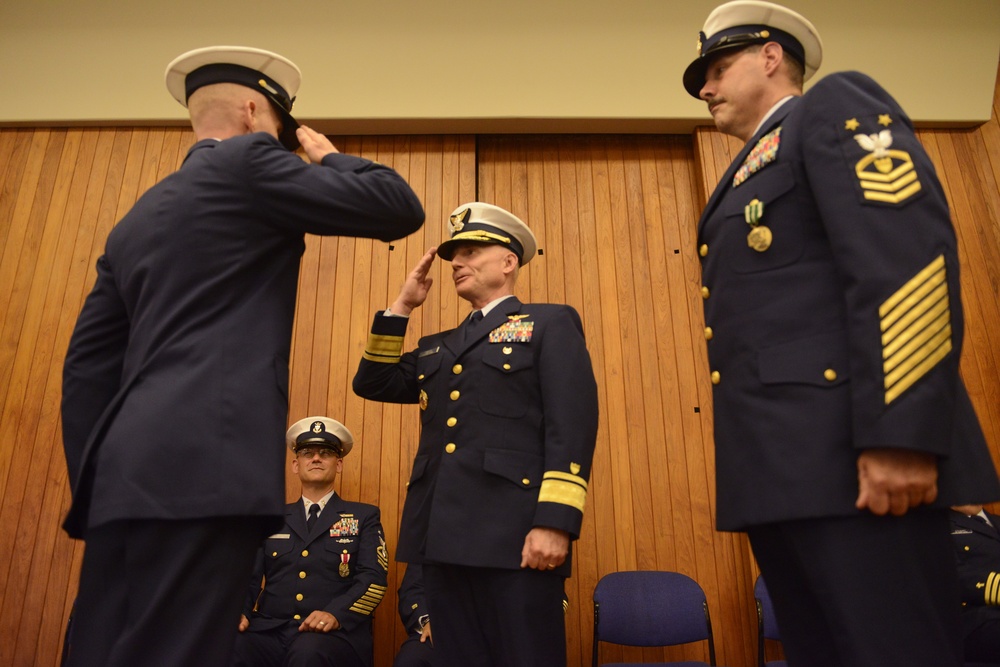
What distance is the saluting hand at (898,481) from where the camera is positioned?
1124 mm

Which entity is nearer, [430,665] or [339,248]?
[430,665]

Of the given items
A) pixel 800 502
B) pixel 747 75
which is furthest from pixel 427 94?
pixel 800 502

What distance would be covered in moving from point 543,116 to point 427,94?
67 centimetres

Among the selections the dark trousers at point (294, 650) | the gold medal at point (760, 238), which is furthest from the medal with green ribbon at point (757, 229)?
the dark trousers at point (294, 650)

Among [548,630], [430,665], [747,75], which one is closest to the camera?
[747,75]

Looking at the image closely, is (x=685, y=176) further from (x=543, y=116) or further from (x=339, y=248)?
(x=339, y=248)

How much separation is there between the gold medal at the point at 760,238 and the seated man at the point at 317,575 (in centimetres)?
224

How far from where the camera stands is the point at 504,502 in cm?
198

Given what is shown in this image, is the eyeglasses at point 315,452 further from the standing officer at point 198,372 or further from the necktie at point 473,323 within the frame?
the standing officer at point 198,372

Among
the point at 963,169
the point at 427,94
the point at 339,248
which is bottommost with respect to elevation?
the point at 339,248

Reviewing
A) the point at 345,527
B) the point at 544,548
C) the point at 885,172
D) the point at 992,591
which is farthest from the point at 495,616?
the point at 992,591

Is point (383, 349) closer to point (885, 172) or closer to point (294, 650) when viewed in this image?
point (294, 650)

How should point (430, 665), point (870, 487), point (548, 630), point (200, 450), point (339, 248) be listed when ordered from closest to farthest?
point (870, 487), point (200, 450), point (548, 630), point (430, 665), point (339, 248)

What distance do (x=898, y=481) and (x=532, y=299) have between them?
3135mm
